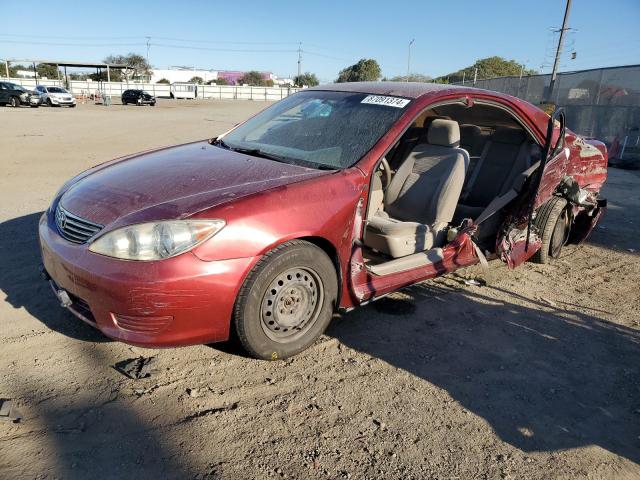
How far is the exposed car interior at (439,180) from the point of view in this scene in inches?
146

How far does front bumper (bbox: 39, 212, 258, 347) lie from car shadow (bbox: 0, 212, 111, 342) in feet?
1.80

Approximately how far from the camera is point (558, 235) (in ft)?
16.7

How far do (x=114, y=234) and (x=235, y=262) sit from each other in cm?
66

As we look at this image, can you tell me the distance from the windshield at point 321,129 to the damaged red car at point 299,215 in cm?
2

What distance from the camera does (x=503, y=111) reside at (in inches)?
170

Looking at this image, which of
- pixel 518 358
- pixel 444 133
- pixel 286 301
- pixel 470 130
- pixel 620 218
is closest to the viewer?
pixel 286 301

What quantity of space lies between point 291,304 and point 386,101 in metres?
1.76

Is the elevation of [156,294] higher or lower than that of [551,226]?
higher

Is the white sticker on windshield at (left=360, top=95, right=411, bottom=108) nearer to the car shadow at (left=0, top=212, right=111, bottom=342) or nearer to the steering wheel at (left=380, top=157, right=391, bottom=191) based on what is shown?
the steering wheel at (left=380, top=157, right=391, bottom=191)

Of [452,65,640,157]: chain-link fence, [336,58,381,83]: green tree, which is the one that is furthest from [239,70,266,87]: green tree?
[452,65,640,157]: chain-link fence

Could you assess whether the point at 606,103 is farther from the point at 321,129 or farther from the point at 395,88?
the point at 321,129

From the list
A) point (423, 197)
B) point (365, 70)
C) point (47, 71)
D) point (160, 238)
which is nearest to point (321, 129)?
point (423, 197)

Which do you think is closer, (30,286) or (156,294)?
(156,294)

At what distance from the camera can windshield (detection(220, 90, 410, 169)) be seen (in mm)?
3426
